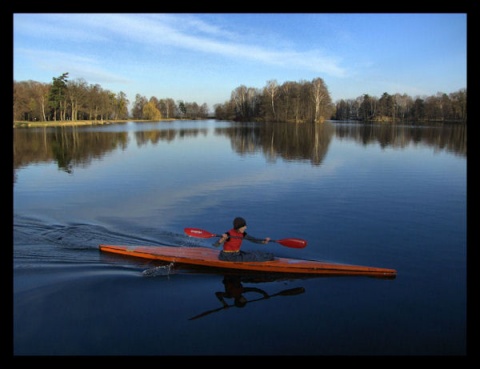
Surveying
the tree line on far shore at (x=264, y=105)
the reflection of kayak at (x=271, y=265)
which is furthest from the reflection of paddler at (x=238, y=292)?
the tree line on far shore at (x=264, y=105)

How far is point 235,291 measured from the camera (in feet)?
27.7

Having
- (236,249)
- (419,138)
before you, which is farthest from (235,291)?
(419,138)

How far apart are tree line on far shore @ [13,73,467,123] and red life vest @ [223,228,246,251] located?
61019 mm

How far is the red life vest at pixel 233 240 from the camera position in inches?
356

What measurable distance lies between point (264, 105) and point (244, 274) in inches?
3400

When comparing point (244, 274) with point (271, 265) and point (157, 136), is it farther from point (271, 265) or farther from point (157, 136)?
point (157, 136)

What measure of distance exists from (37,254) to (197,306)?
466 cm

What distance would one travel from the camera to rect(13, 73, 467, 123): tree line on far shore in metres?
71.4

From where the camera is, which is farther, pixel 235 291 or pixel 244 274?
pixel 244 274

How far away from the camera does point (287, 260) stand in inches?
364

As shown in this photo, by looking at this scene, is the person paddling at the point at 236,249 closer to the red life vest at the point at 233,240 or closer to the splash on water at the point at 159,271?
the red life vest at the point at 233,240

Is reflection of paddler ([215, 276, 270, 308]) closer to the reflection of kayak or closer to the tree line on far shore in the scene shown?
the reflection of kayak
